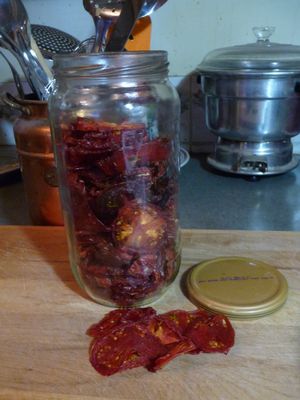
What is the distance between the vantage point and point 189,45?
1.00 meters

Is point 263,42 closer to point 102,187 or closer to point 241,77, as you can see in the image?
point 241,77

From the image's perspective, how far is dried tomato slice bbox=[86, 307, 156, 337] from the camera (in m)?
0.43

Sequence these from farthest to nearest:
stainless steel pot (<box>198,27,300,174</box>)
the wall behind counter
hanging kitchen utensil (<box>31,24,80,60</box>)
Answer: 1. the wall behind counter
2. stainless steel pot (<box>198,27,300,174</box>)
3. hanging kitchen utensil (<box>31,24,80,60</box>)

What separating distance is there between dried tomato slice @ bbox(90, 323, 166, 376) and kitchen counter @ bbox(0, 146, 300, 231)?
31cm

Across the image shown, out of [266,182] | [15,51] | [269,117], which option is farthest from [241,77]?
[15,51]

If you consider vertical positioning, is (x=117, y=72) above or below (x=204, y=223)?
above

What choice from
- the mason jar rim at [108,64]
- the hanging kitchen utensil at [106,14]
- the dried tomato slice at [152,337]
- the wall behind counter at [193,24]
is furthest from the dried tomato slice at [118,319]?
the wall behind counter at [193,24]

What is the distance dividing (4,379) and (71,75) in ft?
0.98

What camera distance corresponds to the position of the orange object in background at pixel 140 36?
763 mm

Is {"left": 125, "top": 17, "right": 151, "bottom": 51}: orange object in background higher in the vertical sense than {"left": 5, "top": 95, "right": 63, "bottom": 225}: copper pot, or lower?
higher

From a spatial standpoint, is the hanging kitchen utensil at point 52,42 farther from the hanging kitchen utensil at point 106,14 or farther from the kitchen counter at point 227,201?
the kitchen counter at point 227,201

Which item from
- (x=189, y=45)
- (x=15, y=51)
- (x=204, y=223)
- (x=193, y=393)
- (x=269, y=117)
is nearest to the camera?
(x=193, y=393)

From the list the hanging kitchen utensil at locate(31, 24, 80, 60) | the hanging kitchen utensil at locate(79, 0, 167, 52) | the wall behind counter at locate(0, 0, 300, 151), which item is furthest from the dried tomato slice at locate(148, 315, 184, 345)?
Result: the wall behind counter at locate(0, 0, 300, 151)

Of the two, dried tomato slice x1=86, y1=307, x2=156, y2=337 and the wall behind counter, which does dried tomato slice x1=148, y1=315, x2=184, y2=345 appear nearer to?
dried tomato slice x1=86, y1=307, x2=156, y2=337
